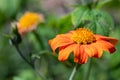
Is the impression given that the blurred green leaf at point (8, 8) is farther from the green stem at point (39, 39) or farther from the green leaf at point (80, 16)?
the green leaf at point (80, 16)

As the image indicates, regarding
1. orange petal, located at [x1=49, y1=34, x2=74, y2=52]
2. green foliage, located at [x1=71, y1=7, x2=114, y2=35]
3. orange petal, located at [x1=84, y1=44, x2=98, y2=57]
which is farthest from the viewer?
green foliage, located at [x1=71, y1=7, x2=114, y2=35]

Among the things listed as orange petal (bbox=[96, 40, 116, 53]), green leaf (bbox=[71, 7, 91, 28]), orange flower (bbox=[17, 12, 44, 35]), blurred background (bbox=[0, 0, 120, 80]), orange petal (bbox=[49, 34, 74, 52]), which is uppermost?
green leaf (bbox=[71, 7, 91, 28])

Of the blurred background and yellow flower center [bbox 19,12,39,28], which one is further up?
yellow flower center [bbox 19,12,39,28]

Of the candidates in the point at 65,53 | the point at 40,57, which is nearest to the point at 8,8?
the point at 40,57

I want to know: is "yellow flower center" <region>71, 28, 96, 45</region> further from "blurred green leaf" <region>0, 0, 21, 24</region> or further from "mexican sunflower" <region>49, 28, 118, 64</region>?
"blurred green leaf" <region>0, 0, 21, 24</region>

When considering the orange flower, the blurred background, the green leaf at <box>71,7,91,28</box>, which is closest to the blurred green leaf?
the blurred background

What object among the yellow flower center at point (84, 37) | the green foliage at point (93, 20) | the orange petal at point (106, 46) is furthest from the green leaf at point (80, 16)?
the orange petal at point (106, 46)

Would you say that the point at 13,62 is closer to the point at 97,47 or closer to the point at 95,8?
the point at 95,8
